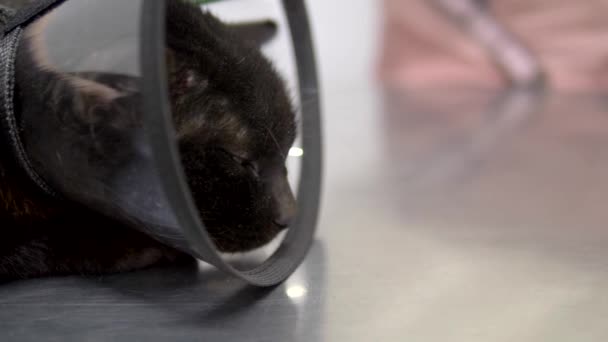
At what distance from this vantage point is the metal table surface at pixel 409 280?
65cm

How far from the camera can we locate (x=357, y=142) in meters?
1.57

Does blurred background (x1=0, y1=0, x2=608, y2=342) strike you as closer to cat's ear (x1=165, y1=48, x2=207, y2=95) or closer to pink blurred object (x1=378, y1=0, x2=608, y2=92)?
pink blurred object (x1=378, y1=0, x2=608, y2=92)

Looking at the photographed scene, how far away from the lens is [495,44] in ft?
7.23

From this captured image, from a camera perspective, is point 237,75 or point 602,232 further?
point 602,232

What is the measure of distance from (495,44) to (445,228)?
142cm

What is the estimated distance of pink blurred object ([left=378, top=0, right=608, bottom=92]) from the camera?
6.93 feet

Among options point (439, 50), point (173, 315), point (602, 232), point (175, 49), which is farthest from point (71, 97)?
point (439, 50)

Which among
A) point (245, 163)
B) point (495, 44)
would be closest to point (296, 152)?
point (245, 163)

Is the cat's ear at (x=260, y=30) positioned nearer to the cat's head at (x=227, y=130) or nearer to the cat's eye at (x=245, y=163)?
the cat's head at (x=227, y=130)

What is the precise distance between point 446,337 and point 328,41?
1.79 m

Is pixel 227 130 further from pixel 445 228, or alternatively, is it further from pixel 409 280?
pixel 445 228

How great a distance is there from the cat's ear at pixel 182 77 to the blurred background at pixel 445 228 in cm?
23

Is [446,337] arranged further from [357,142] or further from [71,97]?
[357,142]

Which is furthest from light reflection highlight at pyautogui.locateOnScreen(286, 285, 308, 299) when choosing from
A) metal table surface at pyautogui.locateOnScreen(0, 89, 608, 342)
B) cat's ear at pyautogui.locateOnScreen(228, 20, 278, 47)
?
cat's ear at pyautogui.locateOnScreen(228, 20, 278, 47)
